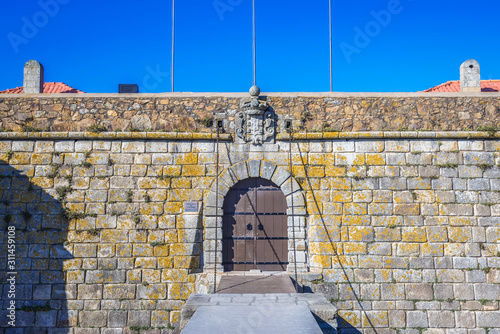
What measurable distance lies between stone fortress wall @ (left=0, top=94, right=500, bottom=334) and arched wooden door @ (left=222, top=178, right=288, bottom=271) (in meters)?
0.25

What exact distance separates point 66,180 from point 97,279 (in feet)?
6.19

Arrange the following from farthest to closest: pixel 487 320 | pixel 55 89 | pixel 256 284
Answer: pixel 55 89
pixel 487 320
pixel 256 284

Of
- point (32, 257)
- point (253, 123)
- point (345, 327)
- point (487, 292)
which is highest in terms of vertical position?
point (253, 123)

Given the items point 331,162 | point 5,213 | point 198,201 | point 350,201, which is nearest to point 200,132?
point 198,201

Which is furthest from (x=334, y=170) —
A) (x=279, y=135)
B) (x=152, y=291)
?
(x=152, y=291)

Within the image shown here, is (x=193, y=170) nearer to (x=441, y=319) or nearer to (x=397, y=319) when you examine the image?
(x=397, y=319)

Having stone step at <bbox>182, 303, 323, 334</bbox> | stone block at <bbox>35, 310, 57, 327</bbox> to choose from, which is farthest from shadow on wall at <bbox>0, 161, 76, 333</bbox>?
stone step at <bbox>182, 303, 323, 334</bbox>

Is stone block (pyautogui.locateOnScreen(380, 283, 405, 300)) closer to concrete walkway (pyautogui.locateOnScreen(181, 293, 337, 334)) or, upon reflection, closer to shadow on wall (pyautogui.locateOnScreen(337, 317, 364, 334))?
shadow on wall (pyautogui.locateOnScreen(337, 317, 364, 334))

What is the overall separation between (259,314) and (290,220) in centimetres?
276

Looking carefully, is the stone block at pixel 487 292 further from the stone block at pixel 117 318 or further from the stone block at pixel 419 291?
the stone block at pixel 117 318

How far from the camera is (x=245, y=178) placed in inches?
294

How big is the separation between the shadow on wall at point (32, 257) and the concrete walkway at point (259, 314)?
306 centimetres

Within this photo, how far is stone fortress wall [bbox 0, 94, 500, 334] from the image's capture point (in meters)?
7.16

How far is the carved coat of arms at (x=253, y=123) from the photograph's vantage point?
7523 mm
